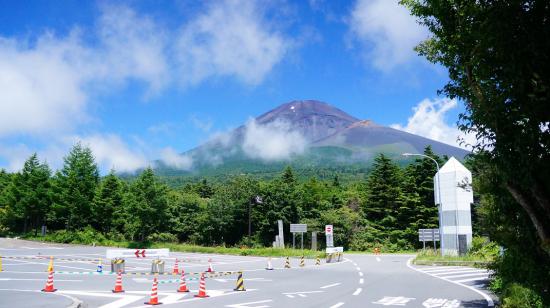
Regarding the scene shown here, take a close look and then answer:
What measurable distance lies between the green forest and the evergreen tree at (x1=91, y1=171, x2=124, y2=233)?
0.41 ft

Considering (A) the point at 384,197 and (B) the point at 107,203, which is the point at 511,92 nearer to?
(A) the point at 384,197

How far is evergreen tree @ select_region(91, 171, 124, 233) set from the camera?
5537 cm

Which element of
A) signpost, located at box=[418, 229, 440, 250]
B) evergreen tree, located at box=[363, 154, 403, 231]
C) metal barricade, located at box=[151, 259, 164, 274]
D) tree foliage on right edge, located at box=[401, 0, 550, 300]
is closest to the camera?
tree foliage on right edge, located at box=[401, 0, 550, 300]

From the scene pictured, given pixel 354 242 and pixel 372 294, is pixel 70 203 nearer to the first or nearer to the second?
pixel 354 242

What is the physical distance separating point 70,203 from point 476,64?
56273 mm

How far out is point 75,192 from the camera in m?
55.0

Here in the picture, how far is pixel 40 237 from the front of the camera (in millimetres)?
51969

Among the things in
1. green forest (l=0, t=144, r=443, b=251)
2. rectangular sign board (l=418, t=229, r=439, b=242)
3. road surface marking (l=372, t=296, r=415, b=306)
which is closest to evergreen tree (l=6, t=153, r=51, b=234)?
green forest (l=0, t=144, r=443, b=251)

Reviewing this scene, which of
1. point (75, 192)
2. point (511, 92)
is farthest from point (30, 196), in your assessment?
point (511, 92)

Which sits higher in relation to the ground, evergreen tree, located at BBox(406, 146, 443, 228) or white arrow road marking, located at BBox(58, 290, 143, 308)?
evergreen tree, located at BBox(406, 146, 443, 228)

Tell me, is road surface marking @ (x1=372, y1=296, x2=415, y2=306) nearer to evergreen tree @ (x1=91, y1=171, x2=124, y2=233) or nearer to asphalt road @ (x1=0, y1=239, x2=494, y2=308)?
asphalt road @ (x1=0, y1=239, x2=494, y2=308)

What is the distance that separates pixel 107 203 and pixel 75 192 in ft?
13.4

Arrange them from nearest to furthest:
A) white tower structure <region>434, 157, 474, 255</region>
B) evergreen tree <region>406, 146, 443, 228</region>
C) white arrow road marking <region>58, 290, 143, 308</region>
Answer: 1. white arrow road marking <region>58, 290, 143, 308</region>
2. white tower structure <region>434, 157, 474, 255</region>
3. evergreen tree <region>406, 146, 443, 228</region>

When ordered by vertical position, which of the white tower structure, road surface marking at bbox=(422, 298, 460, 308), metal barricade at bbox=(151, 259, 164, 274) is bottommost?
metal barricade at bbox=(151, 259, 164, 274)
